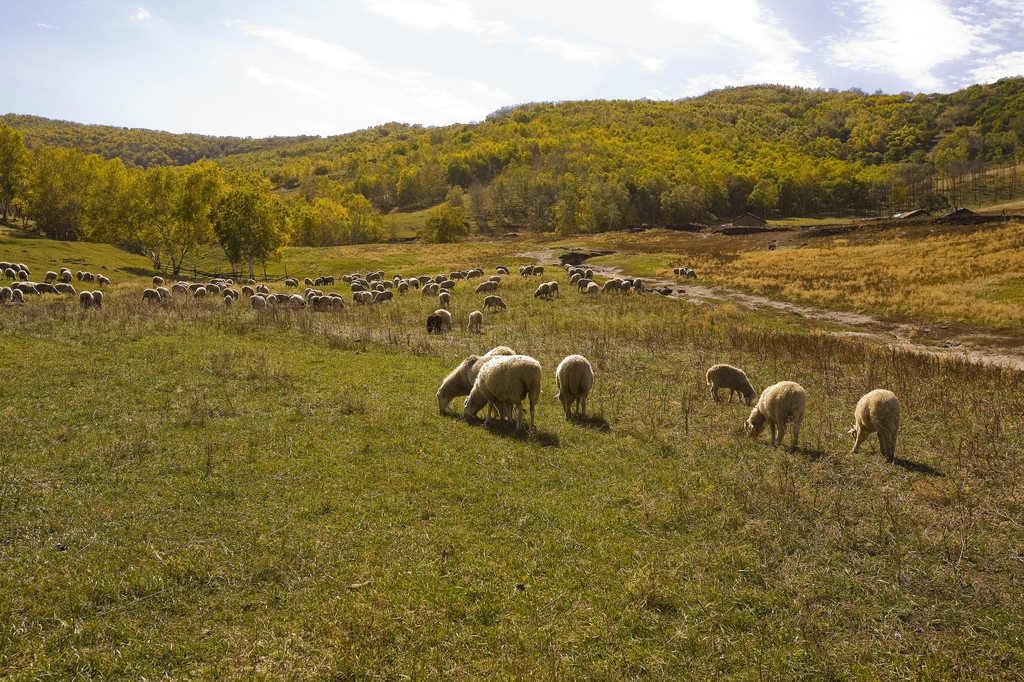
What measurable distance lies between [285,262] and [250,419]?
200 feet

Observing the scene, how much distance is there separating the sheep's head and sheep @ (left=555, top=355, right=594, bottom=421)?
12.3 feet

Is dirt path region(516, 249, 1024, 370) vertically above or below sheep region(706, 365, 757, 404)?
above

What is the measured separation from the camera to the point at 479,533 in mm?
7645

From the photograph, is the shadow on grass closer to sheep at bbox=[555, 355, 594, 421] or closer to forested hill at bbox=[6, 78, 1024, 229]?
sheep at bbox=[555, 355, 594, 421]

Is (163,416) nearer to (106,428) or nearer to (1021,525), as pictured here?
(106,428)

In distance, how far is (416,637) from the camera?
18.1ft

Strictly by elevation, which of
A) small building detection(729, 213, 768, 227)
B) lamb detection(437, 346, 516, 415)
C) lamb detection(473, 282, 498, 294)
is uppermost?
small building detection(729, 213, 768, 227)

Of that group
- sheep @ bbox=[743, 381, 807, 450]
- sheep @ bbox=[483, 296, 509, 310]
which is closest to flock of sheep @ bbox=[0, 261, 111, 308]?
sheep @ bbox=[483, 296, 509, 310]

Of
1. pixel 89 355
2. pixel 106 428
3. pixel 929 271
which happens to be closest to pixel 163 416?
pixel 106 428

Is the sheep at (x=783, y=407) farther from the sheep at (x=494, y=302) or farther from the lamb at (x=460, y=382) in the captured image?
the sheep at (x=494, y=302)

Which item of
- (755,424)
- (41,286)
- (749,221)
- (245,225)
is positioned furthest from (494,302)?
(749,221)

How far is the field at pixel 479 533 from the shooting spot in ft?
17.5

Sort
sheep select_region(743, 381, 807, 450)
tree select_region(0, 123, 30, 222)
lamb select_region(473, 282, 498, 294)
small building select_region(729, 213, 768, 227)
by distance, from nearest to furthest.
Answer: sheep select_region(743, 381, 807, 450) → lamb select_region(473, 282, 498, 294) → tree select_region(0, 123, 30, 222) → small building select_region(729, 213, 768, 227)

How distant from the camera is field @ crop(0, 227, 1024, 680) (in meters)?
5.34
